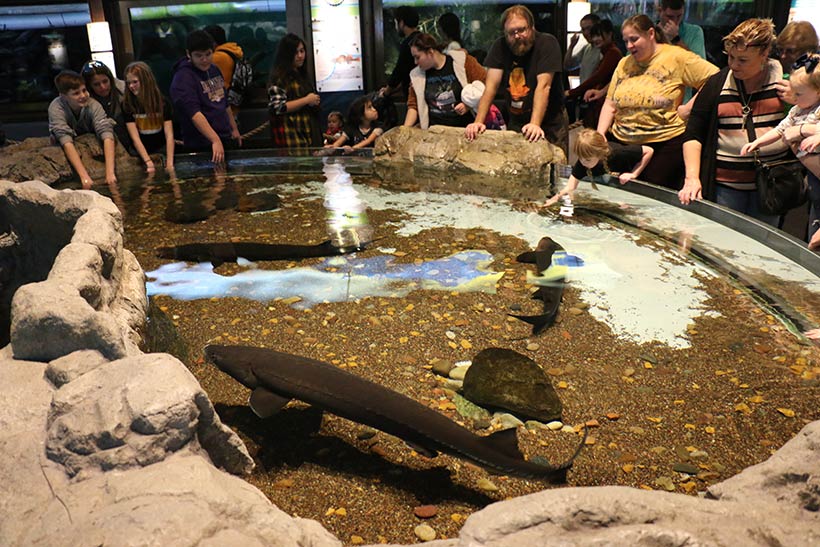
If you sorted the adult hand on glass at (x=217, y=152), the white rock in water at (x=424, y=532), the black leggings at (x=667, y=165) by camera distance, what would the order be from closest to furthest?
the white rock in water at (x=424, y=532) → the black leggings at (x=667, y=165) → the adult hand on glass at (x=217, y=152)

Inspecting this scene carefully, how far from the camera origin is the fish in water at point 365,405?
257cm

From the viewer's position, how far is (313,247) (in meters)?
5.24

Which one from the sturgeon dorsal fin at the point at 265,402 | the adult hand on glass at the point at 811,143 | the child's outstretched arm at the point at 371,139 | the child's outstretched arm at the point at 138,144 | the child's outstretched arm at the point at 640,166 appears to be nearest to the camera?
the sturgeon dorsal fin at the point at 265,402

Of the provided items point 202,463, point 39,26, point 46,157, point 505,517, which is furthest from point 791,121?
point 39,26

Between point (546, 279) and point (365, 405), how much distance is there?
7.19ft

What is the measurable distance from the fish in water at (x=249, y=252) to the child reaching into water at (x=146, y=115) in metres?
3.43

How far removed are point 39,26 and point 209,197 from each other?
6777mm

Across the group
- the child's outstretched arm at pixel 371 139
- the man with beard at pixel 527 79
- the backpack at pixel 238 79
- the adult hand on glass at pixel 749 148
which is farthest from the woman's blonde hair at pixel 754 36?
the backpack at pixel 238 79

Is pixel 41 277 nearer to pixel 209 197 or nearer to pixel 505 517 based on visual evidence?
pixel 209 197

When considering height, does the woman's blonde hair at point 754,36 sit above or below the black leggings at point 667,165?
above

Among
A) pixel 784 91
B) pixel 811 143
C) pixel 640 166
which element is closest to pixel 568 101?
pixel 640 166

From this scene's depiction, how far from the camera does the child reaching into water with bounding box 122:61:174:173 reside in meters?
7.83

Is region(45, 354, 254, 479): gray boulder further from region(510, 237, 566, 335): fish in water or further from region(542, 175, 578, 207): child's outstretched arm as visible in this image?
region(542, 175, 578, 207): child's outstretched arm

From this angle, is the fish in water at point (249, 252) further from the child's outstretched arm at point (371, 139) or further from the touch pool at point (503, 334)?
the child's outstretched arm at point (371, 139)
